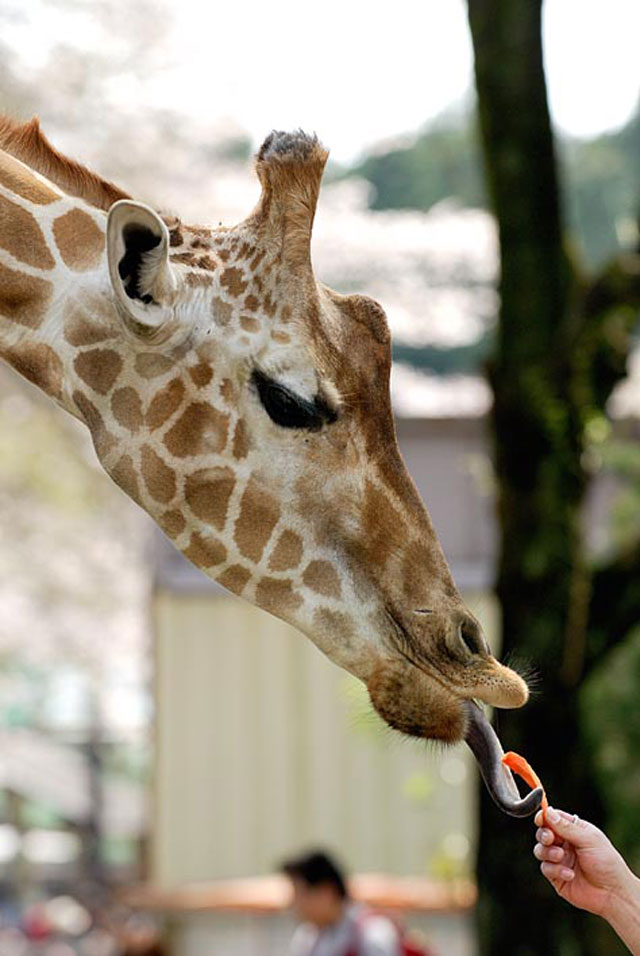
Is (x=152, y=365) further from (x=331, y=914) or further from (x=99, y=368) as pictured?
(x=331, y=914)

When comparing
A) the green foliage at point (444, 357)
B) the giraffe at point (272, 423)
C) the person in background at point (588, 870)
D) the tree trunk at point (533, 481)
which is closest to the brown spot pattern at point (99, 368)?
the giraffe at point (272, 423)

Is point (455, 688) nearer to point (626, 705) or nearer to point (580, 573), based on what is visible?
point (580, 573)

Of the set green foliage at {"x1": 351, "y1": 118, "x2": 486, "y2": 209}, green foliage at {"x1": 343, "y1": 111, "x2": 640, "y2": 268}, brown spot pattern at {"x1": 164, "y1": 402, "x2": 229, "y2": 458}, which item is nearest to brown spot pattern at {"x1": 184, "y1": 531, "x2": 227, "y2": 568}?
brown spot pattern at {"x1": 164, "y1": 402, "x2": 229, "y2": 458}

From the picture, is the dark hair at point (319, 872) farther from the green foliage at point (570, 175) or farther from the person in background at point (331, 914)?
the green foliage at point (570, 175)

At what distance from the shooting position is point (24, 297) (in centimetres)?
272

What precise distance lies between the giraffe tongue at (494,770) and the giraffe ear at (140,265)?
76 centimetres

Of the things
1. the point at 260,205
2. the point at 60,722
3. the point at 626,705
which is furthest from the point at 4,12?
the point at 60,722

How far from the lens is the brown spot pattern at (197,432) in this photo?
2648 millimetres

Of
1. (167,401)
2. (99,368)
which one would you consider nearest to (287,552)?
(167,401)

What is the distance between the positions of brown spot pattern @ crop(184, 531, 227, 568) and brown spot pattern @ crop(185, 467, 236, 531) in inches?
1.1

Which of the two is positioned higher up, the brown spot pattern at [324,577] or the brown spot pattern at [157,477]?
the brown spot pattern at [157,477]

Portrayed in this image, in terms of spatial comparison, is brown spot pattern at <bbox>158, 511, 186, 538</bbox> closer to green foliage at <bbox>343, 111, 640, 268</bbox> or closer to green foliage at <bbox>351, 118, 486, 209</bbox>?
green foliage at <bbox>343, 111, 640, 268</bbox>

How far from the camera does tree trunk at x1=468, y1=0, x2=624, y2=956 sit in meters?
7.18

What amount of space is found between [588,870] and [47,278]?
1.25 meters
